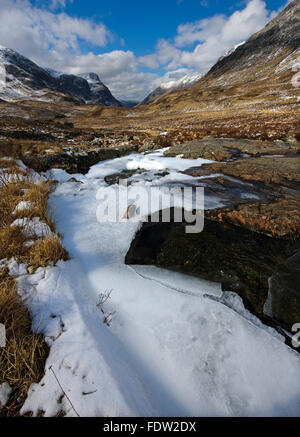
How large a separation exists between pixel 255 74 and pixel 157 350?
122m

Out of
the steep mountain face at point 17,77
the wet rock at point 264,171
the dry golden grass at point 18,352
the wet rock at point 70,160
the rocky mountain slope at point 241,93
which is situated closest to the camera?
the dry golden grass at point 18,352

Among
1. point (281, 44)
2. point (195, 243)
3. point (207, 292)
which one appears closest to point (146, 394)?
point (207, 292)

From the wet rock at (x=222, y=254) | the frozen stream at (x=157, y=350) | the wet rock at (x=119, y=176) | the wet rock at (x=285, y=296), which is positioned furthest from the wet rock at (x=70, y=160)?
the wet rock at (x=285, y=296)

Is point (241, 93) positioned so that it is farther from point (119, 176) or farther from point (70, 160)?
point (119, 176)

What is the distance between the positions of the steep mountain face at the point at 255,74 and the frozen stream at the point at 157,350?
199 feet

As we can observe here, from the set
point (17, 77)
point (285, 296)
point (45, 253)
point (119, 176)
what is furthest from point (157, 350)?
point (17, 77)

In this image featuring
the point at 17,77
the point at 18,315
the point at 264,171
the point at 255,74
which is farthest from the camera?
the point at 17,77

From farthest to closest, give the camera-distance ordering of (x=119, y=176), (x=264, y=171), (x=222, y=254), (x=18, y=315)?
1. (x=119, y=176)
2. (x=264, y=171)
3. (x=222, y=254)
4. (x=18, y=315)

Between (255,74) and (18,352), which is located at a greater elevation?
(255,74)

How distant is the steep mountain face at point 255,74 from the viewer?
60.4m

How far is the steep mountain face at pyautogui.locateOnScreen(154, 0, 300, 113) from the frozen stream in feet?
199

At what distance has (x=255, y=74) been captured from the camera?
295 ft

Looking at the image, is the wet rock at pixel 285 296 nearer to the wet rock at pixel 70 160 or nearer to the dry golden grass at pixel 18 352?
the dry golden grass at pixel 18 352
